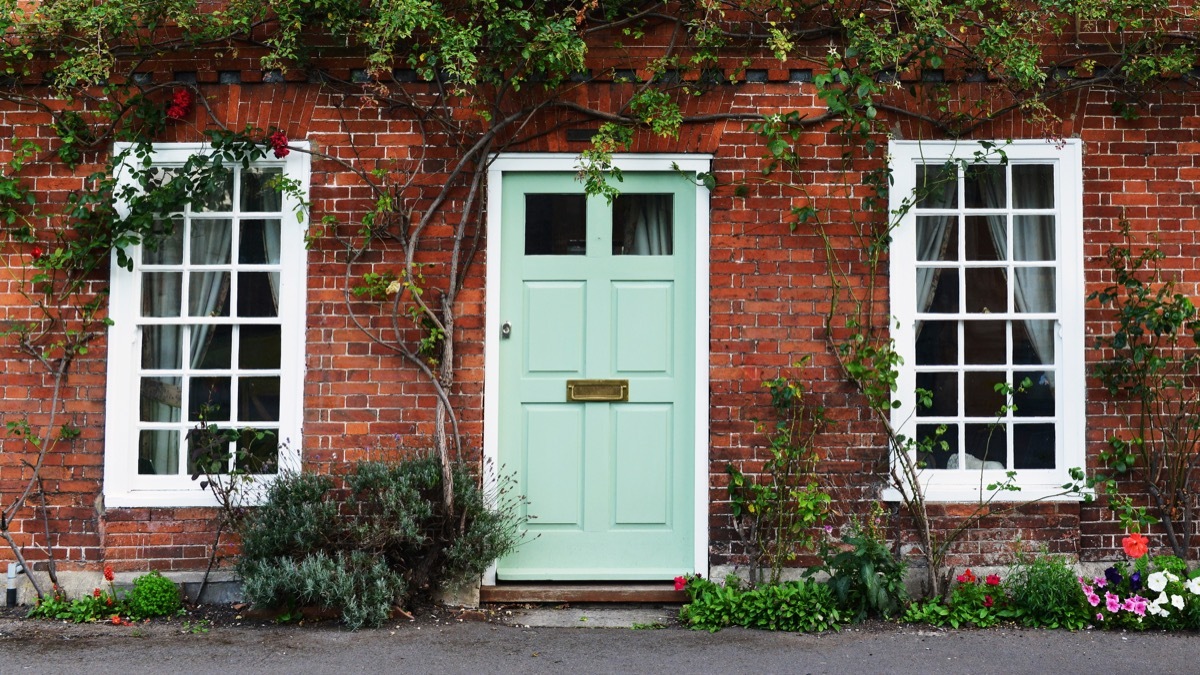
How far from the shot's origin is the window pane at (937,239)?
6.87 meters

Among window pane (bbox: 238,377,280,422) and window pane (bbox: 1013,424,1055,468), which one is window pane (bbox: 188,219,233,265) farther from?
window pane (bbox: 1013,424,1055,468)

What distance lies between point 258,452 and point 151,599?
994mm

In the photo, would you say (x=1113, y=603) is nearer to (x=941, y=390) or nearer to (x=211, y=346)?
(x=941, y=390)

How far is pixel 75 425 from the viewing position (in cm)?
671

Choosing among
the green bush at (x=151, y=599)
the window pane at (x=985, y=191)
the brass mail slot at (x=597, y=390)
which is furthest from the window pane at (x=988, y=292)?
the green bush at (x=151, y=599)

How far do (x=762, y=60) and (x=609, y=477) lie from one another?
262 centimetres

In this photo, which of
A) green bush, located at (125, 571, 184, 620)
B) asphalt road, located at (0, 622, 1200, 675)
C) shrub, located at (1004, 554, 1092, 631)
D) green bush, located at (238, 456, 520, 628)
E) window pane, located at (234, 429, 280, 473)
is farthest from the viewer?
window pane, located at (234, 429, 280, 473)

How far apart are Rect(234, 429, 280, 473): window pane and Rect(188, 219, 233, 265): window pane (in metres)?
1.06

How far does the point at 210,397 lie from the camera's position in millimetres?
6824

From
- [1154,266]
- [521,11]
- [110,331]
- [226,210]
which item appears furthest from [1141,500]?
[110,331]

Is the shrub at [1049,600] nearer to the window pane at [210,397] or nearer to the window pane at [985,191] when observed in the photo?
the window pane at [985,191]

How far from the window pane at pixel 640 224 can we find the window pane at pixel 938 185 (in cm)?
150

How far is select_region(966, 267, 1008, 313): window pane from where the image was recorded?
6863 mm

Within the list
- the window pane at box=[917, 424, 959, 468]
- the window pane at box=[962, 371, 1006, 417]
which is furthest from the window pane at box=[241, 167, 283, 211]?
the window pane at box=[962, 371, 1006, 417]
